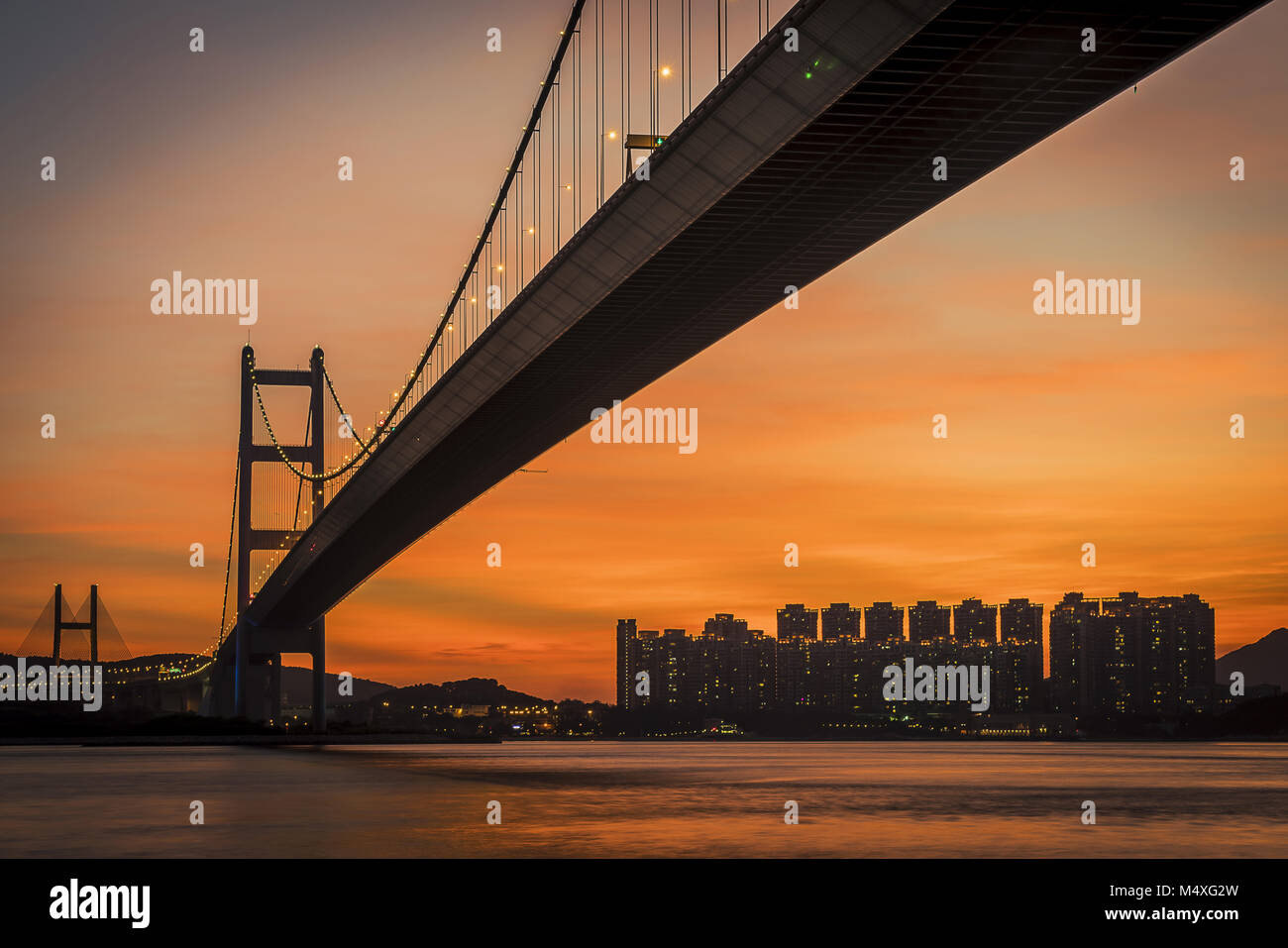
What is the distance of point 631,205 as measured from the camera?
24.3 meters

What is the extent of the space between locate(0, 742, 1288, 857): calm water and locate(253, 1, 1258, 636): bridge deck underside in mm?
8952

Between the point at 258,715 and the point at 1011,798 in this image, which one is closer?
the point at 1011,798

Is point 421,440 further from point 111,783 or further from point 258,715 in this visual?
point 258,715

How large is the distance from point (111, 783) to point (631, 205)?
20310mm

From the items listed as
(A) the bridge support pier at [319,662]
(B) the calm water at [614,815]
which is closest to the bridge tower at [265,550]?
(A) the bridge support pier at [319,662]

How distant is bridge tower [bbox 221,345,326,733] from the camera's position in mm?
74000

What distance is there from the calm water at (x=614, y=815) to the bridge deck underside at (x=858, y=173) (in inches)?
352

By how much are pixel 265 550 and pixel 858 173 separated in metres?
60.4

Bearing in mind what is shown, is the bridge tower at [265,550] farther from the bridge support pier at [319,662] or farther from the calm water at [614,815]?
the calm water at [614,815]

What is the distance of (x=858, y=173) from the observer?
21.8 m

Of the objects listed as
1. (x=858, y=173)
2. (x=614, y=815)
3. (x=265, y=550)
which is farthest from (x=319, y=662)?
(x=858, y=173)

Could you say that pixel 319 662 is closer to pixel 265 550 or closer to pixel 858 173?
pixel 265 550

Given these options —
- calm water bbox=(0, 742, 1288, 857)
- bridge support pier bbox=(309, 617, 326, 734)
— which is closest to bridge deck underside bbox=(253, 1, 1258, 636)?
calm water bbox=(0, 742, 1288, 857)

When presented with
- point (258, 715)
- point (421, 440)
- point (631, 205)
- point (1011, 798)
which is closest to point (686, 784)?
point (1011, 798)
